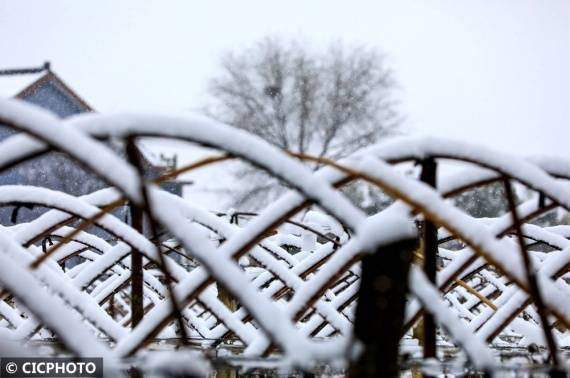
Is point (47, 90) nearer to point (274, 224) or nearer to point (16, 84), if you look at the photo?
point (16, 84)

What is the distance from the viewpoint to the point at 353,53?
37.2 metres

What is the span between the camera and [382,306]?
1.91 meters

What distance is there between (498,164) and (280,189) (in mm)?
28455

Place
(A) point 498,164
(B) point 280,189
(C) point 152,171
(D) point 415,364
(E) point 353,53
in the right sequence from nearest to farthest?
(D) point 415,364 → (A) point 498,164 → (B) point 280,189 → (C) point 152,171 → (E) point 353,53

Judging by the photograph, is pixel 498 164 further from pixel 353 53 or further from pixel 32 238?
pixel 353 53

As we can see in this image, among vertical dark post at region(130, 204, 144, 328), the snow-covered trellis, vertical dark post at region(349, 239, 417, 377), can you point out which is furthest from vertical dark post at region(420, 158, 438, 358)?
vertical dark post at region(130, 204, 144, 328)

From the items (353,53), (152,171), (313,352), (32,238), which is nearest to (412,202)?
A: (313,352)

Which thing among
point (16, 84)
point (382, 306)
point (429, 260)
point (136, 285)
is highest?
point (16, 84)

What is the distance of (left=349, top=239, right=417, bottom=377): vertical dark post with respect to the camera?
1.88 m

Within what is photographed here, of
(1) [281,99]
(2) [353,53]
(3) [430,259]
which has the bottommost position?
(3) [430,259]
